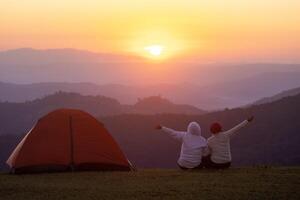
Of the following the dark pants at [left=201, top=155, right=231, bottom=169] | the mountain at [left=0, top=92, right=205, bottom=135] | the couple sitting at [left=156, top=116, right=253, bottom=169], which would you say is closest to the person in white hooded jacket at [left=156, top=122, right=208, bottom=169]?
the couple sitting at [left=156, top=116, right=253, bottom=169]

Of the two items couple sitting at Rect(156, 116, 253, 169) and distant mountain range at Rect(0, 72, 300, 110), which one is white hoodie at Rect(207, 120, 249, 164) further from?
distant mountain range at Rect(0, 72, 300, 110)

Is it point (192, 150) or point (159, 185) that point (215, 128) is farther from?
point (159, 185)

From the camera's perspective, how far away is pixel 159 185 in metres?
12.6

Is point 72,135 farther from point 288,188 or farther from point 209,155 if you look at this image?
point 288,188

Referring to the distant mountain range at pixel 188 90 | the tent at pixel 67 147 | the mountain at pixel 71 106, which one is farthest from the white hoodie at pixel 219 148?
the distant mountain range at pixel 188 90

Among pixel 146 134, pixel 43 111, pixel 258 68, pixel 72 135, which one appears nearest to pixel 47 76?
pixel 258 68

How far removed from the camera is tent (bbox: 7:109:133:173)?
1540cm

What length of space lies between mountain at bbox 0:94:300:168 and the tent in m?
18.9

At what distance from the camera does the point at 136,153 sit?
1606 inches

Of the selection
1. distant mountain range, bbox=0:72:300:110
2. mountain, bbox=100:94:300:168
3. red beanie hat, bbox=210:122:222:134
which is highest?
distant mountain range, bbox=0:72:300:110

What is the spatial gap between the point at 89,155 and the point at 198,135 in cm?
260

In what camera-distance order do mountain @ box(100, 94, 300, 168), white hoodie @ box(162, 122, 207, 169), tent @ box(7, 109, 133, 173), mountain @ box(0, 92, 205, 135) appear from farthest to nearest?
mountain @ box(0, 92, 205, 135), mountain @ box(100, 94, 300, 168), tent @ box(7, 109, 133, 173), white hoodie @ box(162, 122, 207, 169)

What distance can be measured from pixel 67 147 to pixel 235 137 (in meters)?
27.4

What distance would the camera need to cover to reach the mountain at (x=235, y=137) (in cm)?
3688
